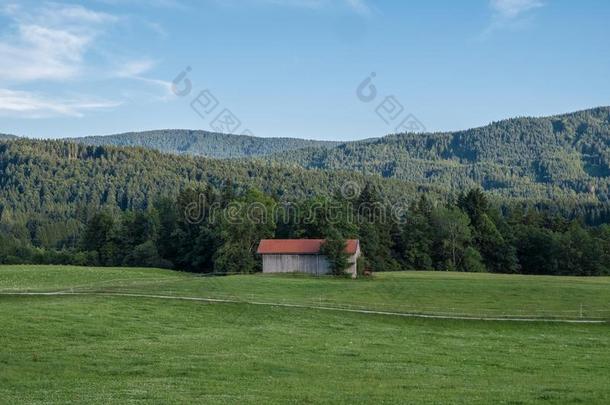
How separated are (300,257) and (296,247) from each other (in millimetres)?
1483

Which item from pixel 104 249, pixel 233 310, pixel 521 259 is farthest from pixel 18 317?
pixel 521 259

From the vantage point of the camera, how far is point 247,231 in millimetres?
95000

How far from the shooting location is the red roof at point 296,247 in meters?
85.2

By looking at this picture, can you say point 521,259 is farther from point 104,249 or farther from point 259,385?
point 259,385

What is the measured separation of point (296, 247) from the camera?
86.2m

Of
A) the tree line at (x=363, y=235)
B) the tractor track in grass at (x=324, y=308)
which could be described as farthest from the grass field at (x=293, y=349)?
the tree line at (x=363, y=235)

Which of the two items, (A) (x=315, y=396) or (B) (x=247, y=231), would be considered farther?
(B) (x=247, y=231)

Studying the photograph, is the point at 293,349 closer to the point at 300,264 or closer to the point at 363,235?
the point at 300,264

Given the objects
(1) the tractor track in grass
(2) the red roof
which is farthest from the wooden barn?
(1) the tractor track in grass

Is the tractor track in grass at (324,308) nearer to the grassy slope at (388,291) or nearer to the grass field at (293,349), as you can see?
the grass field at (293,349)

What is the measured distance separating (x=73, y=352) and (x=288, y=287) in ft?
118

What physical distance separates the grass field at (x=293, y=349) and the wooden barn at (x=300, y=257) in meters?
25.6

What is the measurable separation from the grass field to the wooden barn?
25.6 metres

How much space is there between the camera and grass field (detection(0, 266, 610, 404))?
20.3 m
